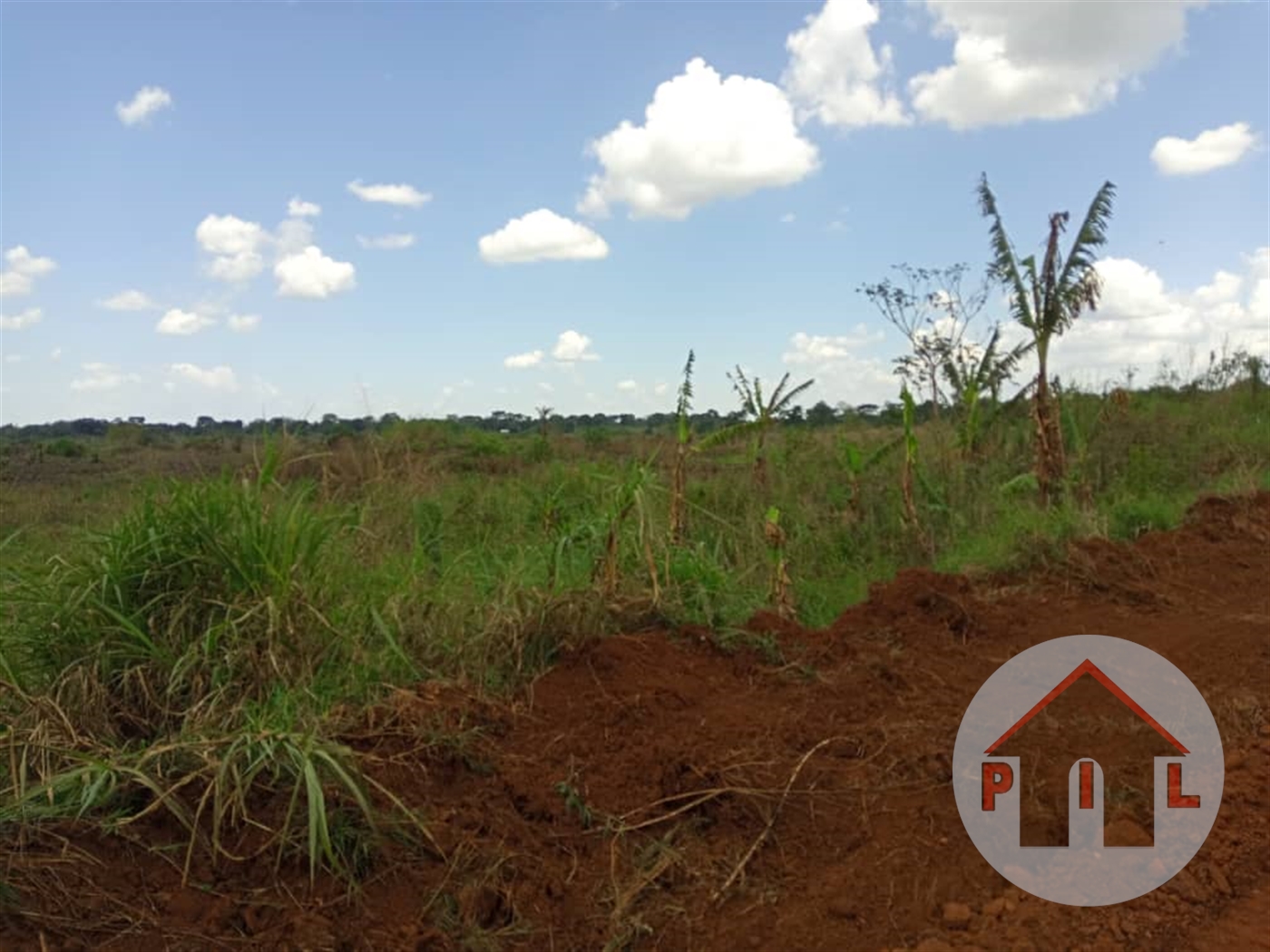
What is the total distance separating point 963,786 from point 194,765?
2.71 metres

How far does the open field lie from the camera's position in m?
2.89

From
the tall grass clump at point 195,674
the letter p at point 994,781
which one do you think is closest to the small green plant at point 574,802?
the tall grass clump at point 195,674

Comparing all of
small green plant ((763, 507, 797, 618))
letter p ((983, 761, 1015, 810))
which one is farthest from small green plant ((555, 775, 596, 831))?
small green plant ((763, 507, 797, 618))

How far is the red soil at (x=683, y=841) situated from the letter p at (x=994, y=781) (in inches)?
Answer: 6.2

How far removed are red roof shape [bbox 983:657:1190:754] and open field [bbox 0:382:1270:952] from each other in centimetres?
24

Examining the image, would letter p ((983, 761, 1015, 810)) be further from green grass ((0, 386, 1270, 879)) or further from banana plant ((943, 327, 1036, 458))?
banana plant ((943, 327, 1036, 458))

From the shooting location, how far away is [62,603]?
386cm

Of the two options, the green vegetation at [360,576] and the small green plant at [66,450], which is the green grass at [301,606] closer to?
the green vegetation at [360,576]

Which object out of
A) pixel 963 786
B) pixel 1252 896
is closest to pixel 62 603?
pixel 963 786

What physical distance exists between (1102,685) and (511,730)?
2.79 m

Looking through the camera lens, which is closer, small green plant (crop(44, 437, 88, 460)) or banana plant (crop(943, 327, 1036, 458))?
banana plant (crop(943, 327, 1036, 458))

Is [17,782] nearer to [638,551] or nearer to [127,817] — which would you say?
[127,817]

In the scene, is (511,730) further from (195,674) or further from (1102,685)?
(1102,685)

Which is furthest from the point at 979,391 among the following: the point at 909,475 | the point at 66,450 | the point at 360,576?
the point at 66,450
